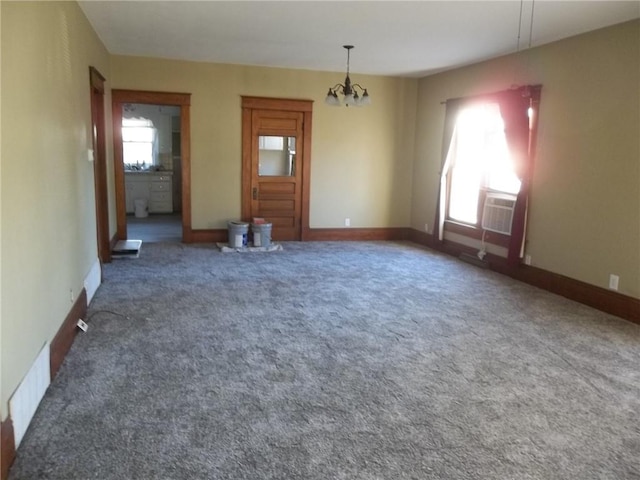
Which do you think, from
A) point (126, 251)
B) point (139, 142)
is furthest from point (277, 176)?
point (139, 142)

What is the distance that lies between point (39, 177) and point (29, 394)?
3.97 feet

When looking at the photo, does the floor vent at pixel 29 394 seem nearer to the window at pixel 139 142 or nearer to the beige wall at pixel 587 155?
the beige wall at pixel 587 155

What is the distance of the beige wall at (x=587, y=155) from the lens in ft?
14.8

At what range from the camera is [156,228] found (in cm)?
877

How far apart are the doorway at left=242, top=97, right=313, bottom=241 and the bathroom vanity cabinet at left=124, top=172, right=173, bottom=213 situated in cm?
369

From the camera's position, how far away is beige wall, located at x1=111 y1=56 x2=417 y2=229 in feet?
23.6

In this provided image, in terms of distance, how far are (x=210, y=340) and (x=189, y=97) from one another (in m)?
4.55

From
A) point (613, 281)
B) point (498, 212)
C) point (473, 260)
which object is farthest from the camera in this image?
point (473, 260)

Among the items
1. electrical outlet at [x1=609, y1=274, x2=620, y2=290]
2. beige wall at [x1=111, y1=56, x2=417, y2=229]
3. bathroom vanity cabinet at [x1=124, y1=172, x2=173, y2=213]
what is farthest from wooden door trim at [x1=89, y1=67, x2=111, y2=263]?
electrical outlet at [x1=609, y1=274, x2=620, y2=290]

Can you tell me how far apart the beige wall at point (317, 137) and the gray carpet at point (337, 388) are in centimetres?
261

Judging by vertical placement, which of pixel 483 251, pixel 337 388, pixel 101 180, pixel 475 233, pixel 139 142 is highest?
pixel 139 142

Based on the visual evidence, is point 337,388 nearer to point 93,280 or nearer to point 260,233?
point 93,280

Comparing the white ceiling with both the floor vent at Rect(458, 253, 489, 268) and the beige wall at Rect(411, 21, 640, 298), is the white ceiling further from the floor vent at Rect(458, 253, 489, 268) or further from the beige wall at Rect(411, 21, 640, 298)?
the floor vent at Rect(458, 253, 489, 268)

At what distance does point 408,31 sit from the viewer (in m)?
5.07
